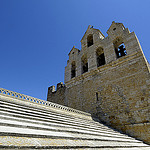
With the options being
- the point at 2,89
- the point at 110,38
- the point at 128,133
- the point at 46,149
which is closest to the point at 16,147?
the point at 46,149

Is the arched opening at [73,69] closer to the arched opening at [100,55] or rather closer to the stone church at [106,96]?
the stone church at [106,96]

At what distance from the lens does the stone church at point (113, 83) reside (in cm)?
679

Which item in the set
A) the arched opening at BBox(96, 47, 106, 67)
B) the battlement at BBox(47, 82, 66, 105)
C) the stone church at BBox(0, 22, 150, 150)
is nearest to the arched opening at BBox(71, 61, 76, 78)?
the stone church at BBox(0, 22, 150, 150)

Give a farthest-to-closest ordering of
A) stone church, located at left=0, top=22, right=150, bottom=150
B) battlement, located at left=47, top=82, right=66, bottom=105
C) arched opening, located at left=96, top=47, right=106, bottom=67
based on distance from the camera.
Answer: battlement, located at left=47, top=82, right=66, bottom=105 → arched opening, located at left=96, top=47, right=106, bottom=67 → stone church, located at left=0, top=22, right=150, bottom=150

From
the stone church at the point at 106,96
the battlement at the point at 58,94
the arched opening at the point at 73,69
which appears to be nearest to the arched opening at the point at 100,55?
the stone church at the point at 106,96

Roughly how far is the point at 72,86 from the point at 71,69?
84.0 inches

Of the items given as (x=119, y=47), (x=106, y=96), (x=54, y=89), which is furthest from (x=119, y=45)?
(x=54, y=89)

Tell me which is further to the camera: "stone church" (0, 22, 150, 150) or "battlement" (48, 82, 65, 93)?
"battlement" (48, 82, 65, 93)

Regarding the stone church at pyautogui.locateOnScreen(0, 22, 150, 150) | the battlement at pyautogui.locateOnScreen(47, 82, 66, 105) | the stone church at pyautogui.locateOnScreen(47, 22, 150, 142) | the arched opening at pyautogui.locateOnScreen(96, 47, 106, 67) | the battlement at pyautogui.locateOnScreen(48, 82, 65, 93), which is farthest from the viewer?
the battlement at pyautogui.locateOnScreen(48, 82, 65, 93)

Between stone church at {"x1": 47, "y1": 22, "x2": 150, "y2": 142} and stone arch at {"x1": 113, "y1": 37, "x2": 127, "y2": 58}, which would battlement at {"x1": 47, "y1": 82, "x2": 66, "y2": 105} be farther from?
stone arch at {"x1": 113, "y1": 37, "x2": 127, "y2": 58}

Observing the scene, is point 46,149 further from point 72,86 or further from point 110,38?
point 110,38

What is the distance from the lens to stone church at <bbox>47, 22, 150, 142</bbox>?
6.79 m

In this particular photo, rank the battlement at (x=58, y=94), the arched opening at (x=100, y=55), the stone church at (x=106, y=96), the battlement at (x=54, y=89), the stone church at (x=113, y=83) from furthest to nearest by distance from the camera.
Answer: the battlement at (x=54, y=89), the battlement at (x=58, y=94), the arched opening at (x=100, y=55), the stone church at (x=113, y=83), the stone church at (x=106, y=96)

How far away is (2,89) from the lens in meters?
5.02
